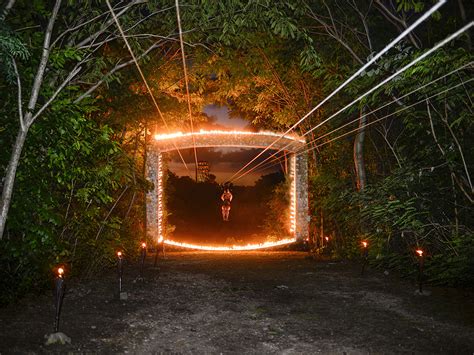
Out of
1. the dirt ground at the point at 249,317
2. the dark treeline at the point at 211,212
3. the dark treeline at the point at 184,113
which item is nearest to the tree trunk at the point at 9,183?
the dark treeline at the point at 184,113

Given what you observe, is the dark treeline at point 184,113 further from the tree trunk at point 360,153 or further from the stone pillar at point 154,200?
the stone pillar at point 154,200

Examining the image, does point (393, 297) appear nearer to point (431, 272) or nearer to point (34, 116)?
point (431, 272)

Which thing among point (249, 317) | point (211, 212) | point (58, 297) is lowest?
point (249, 317)

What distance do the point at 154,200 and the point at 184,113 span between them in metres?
3.26

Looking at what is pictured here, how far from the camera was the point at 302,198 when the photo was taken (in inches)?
535

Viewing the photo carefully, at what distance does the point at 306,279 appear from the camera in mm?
7754

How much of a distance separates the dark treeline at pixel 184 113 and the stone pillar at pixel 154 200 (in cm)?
101

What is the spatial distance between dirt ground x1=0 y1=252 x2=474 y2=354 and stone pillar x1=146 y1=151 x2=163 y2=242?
14.8 feet

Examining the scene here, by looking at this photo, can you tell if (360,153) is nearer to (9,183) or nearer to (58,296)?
(58,296)

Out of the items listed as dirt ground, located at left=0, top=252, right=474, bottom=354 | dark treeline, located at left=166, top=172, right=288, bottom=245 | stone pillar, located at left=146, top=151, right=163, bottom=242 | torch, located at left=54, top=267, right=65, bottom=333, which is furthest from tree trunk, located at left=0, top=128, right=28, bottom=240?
dark treeline, located at left=166, top=172, right=288, bottom=245

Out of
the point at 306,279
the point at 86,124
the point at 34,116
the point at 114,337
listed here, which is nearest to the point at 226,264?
the point at 306,279

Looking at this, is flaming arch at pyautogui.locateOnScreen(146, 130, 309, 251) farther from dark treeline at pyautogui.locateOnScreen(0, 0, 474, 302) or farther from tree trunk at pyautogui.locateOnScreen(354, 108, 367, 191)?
tree trunk at pyautogui.locateOnScreen(354, 108, 367, 191)

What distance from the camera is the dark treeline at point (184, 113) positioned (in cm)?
448

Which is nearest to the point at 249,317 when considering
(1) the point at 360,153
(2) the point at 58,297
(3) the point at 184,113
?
(2) the point at 58,297
